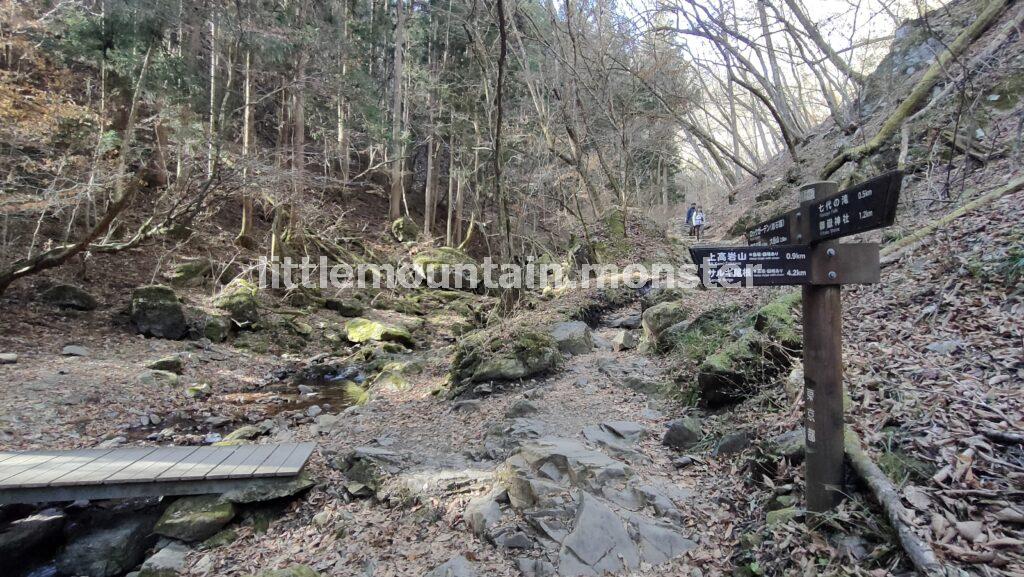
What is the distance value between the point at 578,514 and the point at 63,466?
5.12 metres

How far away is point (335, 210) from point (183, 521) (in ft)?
59.9

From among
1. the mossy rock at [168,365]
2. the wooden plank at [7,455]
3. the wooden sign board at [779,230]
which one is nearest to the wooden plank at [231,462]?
the wooden plank at [7,455]

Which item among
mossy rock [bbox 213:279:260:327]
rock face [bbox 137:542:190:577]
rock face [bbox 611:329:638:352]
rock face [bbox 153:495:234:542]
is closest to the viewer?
rock face [bbox 137:542:190:577]

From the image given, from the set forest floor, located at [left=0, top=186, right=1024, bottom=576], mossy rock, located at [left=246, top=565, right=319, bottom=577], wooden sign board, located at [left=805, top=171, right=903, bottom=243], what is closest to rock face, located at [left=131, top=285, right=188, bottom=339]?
forest floor, located at [left=0, top=186, right=1024, bottom=576]

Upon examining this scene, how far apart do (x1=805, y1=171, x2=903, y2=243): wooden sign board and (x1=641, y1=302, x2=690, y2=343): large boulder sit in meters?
4.57

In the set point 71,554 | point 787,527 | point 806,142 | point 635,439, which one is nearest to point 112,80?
point 71,554

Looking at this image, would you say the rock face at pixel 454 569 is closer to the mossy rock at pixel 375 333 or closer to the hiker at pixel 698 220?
the mossy rock at pixel 375 333

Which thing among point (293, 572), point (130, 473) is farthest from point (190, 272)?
point (293, 572)

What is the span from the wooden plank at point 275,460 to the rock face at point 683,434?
3.78 metres

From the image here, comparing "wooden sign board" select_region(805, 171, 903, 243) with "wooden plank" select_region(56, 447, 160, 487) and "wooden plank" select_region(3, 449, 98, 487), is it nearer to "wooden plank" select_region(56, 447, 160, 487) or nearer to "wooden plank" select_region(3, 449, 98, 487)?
"wooden plank" select_region(56, 447, 160, 487)

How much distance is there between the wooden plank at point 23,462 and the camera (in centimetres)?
447

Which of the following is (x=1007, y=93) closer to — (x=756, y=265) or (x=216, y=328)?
(x=756, y=265)

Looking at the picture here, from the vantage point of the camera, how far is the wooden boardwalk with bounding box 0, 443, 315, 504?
171 inches

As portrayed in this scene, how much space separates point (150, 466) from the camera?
4.73m
